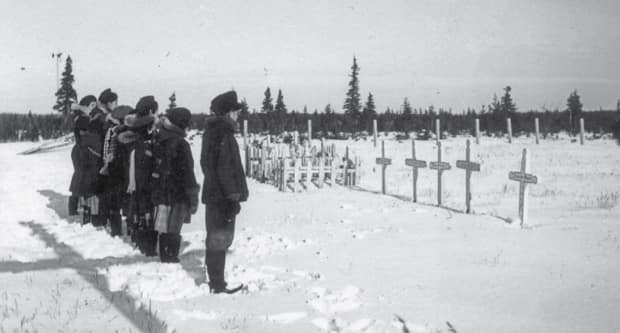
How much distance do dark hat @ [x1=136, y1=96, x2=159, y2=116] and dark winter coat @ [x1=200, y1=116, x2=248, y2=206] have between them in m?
2.42

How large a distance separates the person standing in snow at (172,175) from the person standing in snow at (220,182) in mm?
1207

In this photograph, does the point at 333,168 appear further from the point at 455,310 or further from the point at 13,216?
the point at 455,310

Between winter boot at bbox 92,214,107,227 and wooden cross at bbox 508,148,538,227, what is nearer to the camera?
winter boot at bbox 92,214,107,227

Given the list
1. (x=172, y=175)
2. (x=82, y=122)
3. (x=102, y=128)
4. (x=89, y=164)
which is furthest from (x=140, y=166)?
(x=82, y=122)

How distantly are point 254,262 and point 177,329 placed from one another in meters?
2.72

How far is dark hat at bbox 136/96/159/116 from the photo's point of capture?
26.5 feet

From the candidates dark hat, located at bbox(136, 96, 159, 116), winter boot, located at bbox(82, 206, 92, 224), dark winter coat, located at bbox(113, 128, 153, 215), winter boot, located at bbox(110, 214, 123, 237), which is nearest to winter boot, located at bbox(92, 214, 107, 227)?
winter boot, located at bbox(82, 206, 92, 224)

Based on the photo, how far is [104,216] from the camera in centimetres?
1004

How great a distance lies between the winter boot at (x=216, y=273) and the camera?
601 cm

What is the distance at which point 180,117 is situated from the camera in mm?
7227

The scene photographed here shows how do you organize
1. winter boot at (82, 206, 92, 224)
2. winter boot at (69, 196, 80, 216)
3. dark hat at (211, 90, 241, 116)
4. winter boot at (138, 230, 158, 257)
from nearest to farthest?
dark hat at (211, 90, 241, 116), winter boot at (138, 230, 158, 257), winter boot at (82, 206, 92, 224), winter boot at (69, 196, 80, 216)

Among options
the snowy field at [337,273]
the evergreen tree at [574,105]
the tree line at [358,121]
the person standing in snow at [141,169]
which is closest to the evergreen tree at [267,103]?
the tree line at [358,121]

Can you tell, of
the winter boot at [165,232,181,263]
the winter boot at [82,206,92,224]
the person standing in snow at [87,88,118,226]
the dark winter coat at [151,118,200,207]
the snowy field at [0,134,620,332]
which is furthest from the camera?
the winter boot at [82,206,92,224]

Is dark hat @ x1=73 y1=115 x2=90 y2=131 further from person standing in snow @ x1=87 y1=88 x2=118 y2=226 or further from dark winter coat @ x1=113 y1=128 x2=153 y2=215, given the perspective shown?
dark winter coat @ x1=113 y1=128 x2=153 y2=215
